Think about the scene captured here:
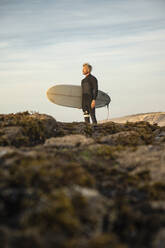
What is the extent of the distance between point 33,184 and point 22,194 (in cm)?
21

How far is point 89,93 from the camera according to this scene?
583 inches

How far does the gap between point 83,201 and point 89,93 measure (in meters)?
11.9

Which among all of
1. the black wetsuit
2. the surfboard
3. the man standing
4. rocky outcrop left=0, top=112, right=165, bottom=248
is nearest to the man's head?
the man standing

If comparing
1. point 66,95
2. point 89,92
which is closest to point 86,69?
point 89,92

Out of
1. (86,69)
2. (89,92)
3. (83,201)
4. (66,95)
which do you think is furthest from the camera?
(66,95)

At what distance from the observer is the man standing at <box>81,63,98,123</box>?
47.7 ft

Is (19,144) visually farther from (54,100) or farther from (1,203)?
(54,100)

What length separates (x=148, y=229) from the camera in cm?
319

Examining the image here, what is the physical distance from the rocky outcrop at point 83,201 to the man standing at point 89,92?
9523mm

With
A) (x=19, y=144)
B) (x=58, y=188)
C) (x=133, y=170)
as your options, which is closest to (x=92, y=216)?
(x=58, y=188)

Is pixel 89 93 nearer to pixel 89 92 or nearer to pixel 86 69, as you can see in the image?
pixel 89 92

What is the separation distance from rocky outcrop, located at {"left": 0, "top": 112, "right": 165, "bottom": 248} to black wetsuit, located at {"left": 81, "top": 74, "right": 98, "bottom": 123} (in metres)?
9.55

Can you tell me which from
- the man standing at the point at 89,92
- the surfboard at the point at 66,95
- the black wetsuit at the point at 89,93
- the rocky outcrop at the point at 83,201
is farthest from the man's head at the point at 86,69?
the rocky outcrop at the point at 83,201

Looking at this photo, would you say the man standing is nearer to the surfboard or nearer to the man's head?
the man's head
